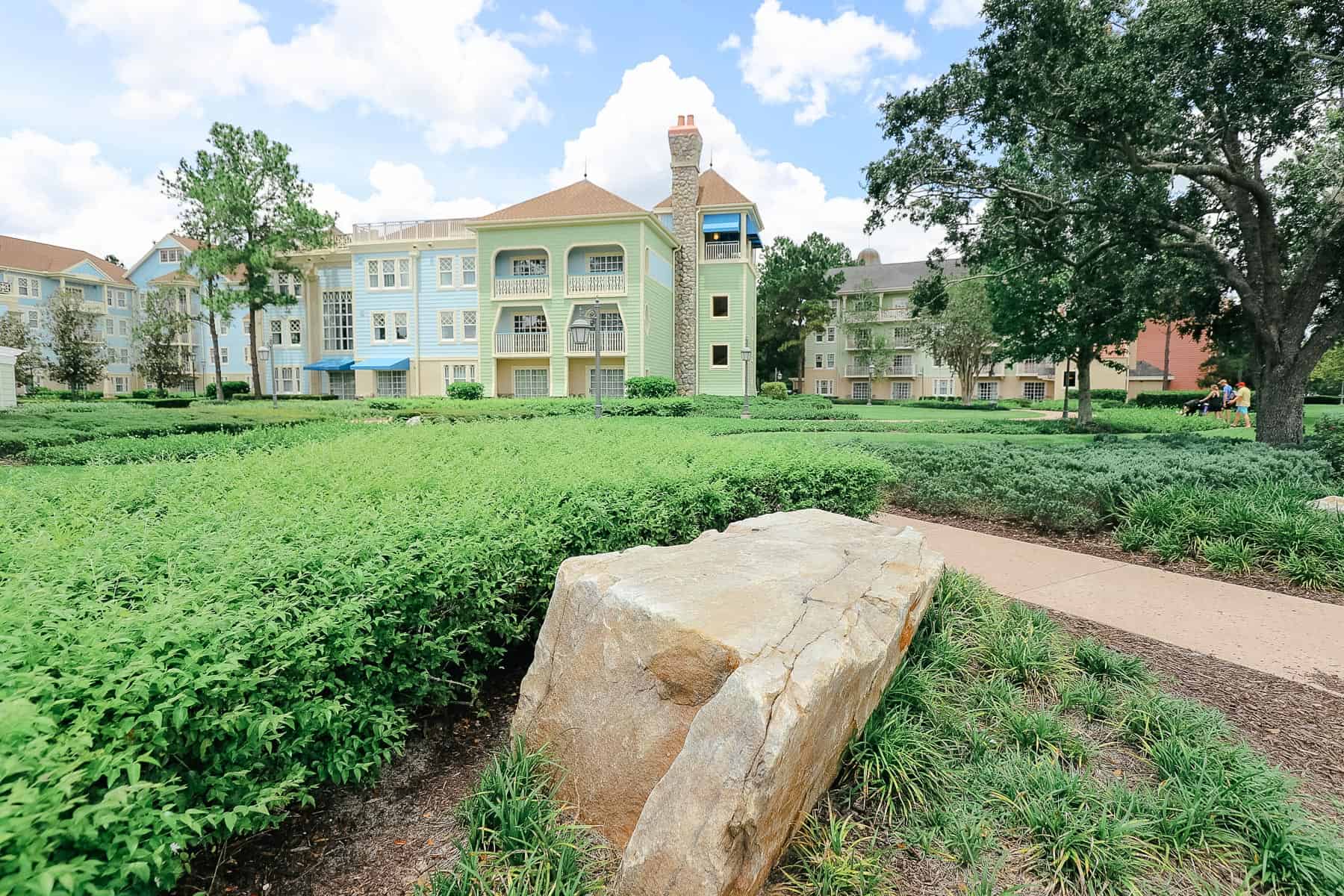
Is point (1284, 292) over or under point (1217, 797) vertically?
over

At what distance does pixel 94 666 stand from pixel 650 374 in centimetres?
2792

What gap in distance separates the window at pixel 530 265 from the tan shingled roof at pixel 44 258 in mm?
37437

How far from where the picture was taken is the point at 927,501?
839cm

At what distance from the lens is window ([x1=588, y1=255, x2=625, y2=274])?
29.8 meters

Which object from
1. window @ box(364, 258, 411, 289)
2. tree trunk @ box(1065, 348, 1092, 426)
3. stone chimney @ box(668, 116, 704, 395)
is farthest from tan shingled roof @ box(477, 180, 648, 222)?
tree trunk @ box(1065, 348, 1092, 426)

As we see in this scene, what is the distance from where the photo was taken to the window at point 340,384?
125 ft

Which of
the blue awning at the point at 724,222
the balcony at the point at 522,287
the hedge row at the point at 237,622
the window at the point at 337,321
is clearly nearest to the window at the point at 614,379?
the balcony at the point at 522,287

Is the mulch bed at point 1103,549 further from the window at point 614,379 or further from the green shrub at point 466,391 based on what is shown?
the green shrub at point 466,391

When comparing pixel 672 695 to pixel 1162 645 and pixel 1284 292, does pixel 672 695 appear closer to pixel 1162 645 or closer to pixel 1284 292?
pixel 1162 645

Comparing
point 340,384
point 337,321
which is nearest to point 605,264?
point 337,321

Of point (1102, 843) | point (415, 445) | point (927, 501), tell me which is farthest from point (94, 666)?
point (927, 501)

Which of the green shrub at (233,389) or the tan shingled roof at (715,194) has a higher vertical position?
the tan shingled roof at (715,194)

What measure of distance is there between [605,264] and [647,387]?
6.94m

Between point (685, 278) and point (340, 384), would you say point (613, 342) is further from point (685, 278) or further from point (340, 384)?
point (340, 384)
